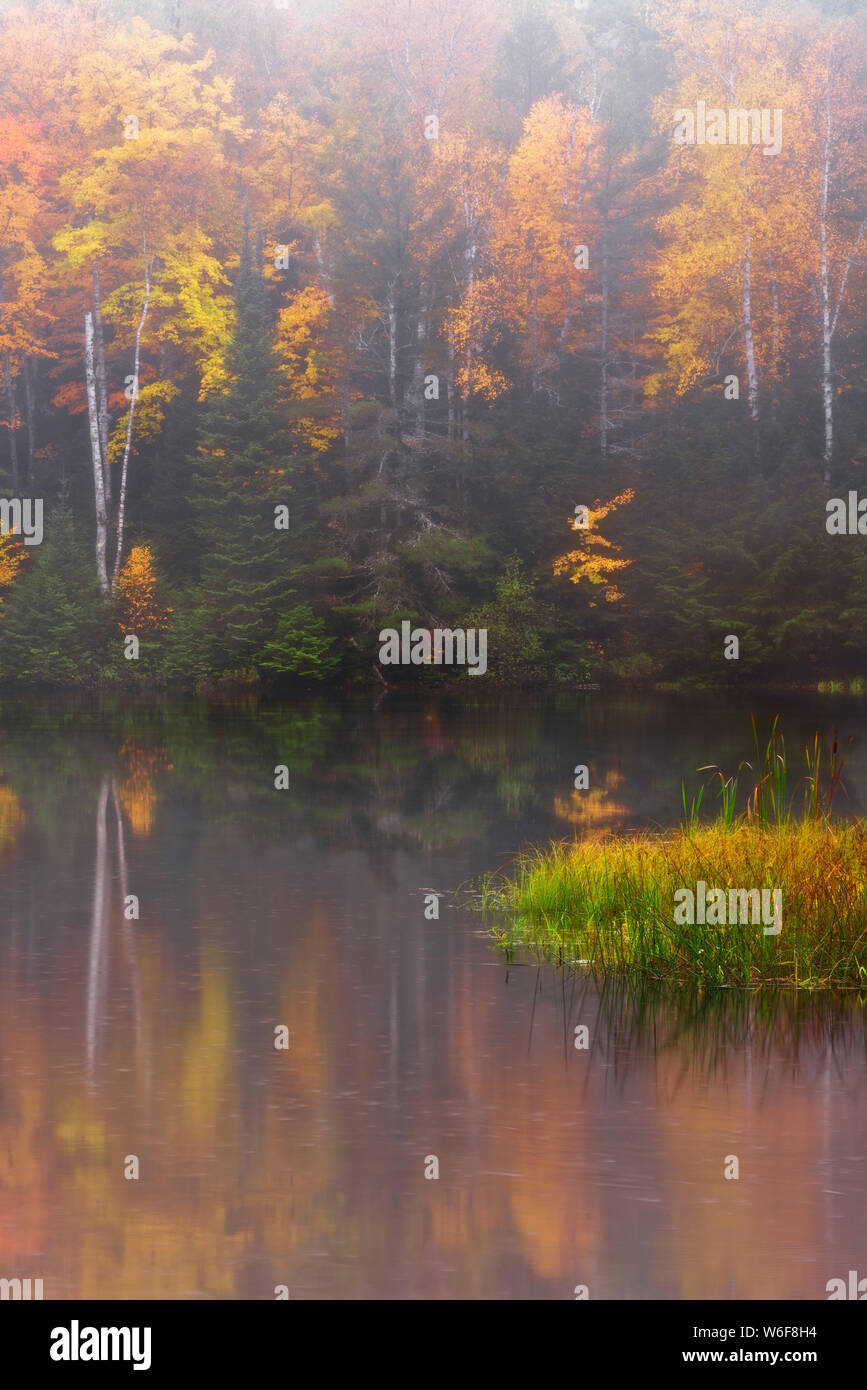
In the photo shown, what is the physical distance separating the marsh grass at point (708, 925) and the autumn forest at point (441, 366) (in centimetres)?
3059

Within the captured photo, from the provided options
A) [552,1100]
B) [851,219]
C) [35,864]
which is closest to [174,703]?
[851,219]

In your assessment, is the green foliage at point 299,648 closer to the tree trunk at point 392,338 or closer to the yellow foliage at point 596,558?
the yellow foliage at point 596,558

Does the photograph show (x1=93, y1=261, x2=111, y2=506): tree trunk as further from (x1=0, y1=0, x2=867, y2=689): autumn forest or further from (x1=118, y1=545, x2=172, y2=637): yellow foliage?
(x1=118, y1=545, x2=172, y2=637): yellow foliage

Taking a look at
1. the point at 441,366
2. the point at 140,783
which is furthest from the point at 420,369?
the point at 140,783

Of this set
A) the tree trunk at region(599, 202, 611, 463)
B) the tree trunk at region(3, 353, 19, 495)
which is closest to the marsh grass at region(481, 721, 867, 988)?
the tree trunk at region(599, 202, 611, 463)

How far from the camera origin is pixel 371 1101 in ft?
32.1

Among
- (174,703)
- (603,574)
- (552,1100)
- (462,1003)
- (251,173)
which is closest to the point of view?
(552,1100)

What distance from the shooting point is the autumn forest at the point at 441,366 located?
46.1 metres

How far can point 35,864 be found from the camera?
19.2 metres

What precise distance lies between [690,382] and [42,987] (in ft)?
124

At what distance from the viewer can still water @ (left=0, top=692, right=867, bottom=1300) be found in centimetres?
733

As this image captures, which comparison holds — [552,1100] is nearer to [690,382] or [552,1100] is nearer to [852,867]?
[852,867]

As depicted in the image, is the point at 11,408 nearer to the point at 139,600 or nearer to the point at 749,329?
the point at 139,600

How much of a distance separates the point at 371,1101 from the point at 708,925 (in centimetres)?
351
